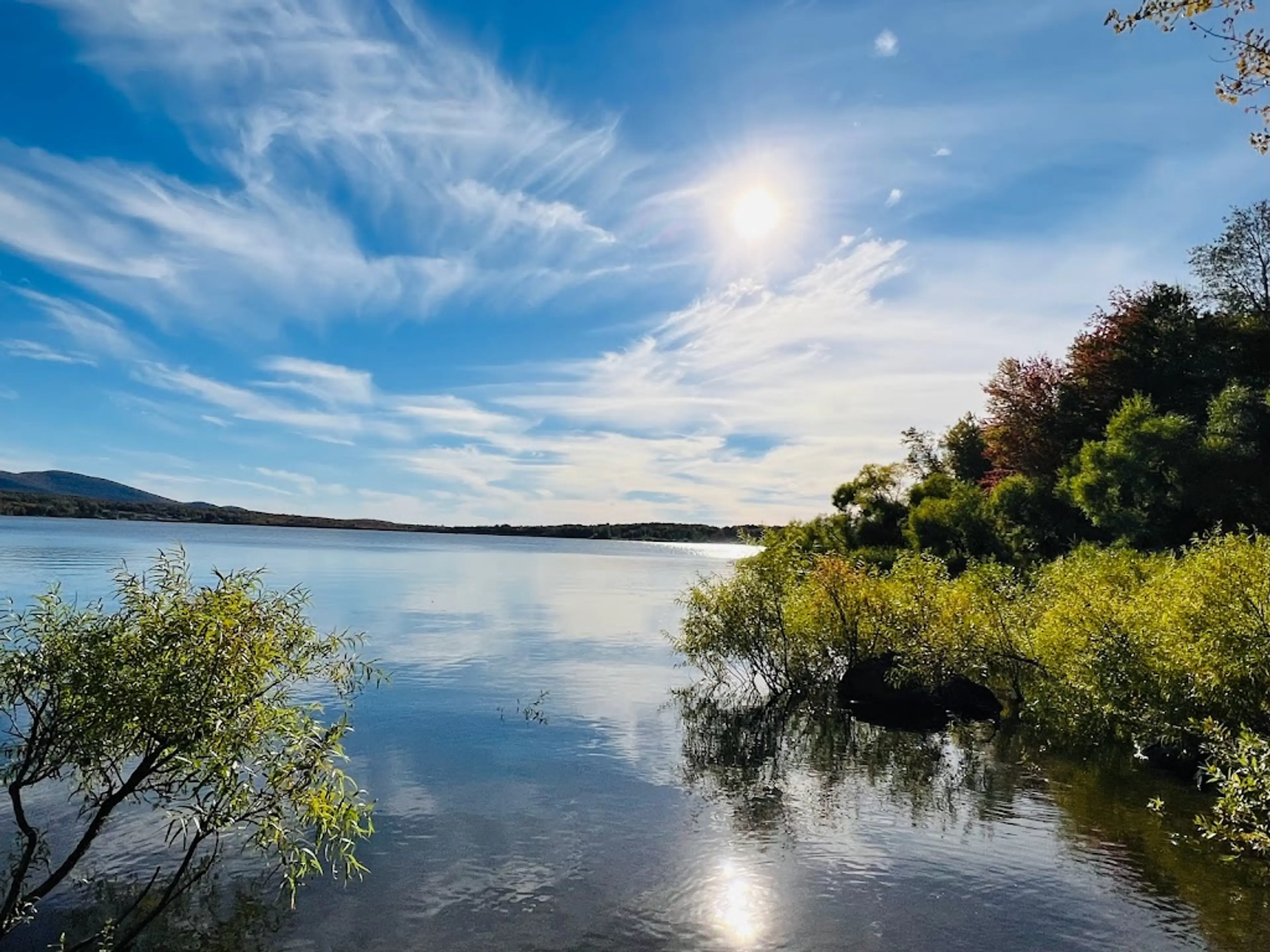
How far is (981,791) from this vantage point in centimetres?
2725

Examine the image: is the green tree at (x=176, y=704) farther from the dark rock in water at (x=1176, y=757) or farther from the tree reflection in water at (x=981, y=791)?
the dark rock in water at (x=1176, y=757)

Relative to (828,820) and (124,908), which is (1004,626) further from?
(124,908)

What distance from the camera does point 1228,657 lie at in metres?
23.9

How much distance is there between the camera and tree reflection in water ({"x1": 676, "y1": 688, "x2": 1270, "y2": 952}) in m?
19.2

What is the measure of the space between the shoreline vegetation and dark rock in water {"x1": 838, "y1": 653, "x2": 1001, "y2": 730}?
0.38ft

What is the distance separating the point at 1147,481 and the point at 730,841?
48.6 meters

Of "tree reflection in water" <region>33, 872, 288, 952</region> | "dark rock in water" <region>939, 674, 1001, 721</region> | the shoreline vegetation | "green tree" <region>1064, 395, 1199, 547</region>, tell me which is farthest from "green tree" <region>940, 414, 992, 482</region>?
"tree reflection in water" <region>33, 872, 288, 952</region>

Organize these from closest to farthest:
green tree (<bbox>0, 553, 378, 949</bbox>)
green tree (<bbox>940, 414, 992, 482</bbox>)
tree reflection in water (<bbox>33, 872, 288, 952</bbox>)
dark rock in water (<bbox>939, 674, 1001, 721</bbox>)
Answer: green tree (<bbox>0, 553, 378, 949</bbox>) → tree reflection in water (<bbox>33, 872, 288, 952</bbox>) → dark rock in water (<bbox>939, 674, 1001, 721</bbox>) → green tree (<bbox>940, 414, 992, 482</bbox>)

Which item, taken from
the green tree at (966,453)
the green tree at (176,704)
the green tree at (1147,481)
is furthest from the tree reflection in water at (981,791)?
the green tree at (966,453)

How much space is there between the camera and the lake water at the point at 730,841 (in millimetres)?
16984

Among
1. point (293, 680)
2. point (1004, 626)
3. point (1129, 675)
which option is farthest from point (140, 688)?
point (1004, 626)

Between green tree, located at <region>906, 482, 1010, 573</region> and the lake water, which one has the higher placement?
green tree, located at <region>906, 482, 1010, 573</region>

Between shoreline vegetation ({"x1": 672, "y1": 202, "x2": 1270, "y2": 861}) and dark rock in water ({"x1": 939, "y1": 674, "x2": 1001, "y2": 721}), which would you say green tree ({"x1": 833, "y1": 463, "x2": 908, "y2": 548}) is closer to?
shoreline vegetation ({"x1": 672, "y1": 202, "x2": 1270, "y2": 861})

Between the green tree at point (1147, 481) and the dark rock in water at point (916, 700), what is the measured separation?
83.5 ft
